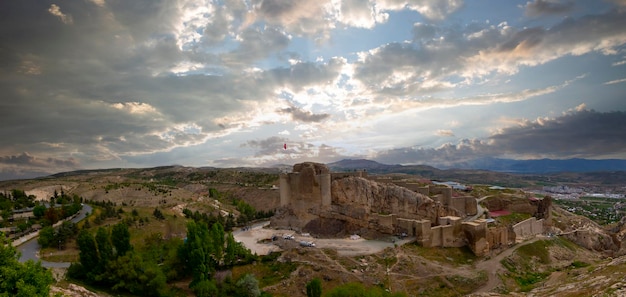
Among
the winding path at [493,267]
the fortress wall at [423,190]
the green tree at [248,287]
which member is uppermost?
the fortress wall at [423,190]

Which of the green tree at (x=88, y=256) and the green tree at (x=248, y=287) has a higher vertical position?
the green tree at (x=88, y=256)

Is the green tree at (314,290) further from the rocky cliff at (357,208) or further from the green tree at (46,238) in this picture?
the green tree at (46,238)

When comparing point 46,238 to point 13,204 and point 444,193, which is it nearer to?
point 13,204

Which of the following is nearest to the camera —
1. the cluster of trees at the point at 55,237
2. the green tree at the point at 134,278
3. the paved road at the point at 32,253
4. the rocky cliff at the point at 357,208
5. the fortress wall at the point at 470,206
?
the green tree at the point at 134,278

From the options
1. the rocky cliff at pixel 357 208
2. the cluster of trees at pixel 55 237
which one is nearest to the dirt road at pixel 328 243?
the rocky cliff at pixel 357 208

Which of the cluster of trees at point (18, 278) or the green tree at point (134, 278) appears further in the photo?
the green tree at point (134, 278)

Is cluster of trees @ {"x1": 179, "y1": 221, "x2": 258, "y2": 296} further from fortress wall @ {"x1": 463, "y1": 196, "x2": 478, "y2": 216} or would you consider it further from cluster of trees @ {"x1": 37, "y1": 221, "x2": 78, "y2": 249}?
fortress wall @ {"x1": 463, "y1": 196, "x2": 478, "y2": 216}

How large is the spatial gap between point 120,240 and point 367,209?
111ft

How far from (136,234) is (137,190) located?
45.8m

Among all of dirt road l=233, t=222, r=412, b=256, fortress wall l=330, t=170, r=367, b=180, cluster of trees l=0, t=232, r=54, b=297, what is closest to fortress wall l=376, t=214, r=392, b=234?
dirt road l=233, t=222, r=412, b=256

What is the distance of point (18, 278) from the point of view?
16156mm

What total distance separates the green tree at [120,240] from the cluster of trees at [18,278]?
24.4 metres

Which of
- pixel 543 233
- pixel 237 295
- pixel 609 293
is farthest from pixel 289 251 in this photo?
pixel 543 233

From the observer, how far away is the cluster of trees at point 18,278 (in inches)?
619
